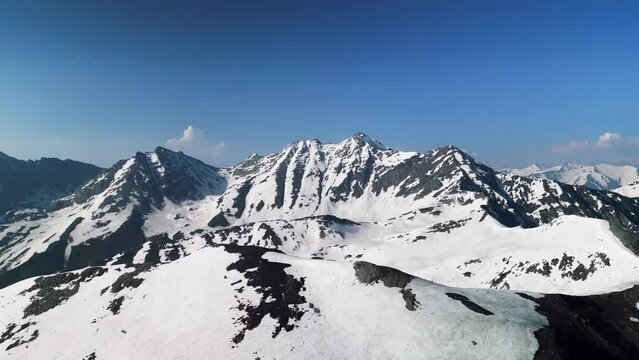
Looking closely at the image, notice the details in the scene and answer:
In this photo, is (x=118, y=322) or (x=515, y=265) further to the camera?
(x=515, y=265)

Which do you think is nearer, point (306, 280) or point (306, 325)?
point (306, 325)

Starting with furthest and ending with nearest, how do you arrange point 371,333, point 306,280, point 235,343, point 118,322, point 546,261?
1. point 546,261
2. point 118,322
3. point 306,280
4. point 235,343
5. point 371,333

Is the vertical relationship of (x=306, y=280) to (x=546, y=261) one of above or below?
above

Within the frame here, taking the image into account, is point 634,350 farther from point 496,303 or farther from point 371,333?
point 371,333

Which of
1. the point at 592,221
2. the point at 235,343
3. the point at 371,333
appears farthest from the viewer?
the point at 592,221

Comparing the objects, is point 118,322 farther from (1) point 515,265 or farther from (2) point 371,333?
(1) point 515,265

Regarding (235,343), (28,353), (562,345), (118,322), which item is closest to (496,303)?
(562,345)

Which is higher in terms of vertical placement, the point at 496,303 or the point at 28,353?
the point at 496,303

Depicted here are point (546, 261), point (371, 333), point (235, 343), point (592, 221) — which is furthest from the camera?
point (592, 221)

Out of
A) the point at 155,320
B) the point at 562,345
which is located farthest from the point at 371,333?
the point at 155,320
